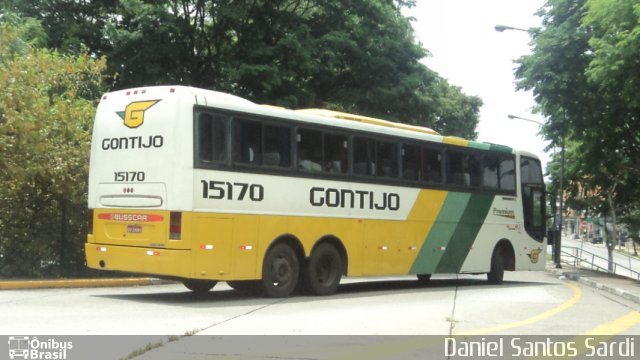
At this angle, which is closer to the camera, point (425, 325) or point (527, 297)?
point (425, 325)

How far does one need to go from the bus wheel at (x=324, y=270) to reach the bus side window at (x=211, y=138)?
2866mm

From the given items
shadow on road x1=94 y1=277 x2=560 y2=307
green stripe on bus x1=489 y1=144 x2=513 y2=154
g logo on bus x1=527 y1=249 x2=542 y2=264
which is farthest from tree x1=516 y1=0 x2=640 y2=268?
shadow on road x1=94 y1=277 x2=560 y2=307

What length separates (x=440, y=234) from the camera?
1739 cm

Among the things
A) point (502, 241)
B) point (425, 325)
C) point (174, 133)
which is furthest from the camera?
point (502, 241)

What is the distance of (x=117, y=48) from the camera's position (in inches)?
1037

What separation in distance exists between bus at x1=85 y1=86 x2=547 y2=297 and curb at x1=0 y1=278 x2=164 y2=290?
207 cm

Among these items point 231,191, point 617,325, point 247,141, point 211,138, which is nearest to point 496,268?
point 617,325

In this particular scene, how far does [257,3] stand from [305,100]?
3.86 m

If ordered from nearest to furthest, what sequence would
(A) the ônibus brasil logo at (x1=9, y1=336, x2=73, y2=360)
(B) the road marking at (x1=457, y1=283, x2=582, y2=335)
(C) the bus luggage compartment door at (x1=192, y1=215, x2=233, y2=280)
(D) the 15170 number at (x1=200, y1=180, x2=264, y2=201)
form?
(A) the ônibus brasil logo at (x1=9, y1=336, x2=73, y2=360) → (B) the road marking at (x1=457, y1=283, x2=582, y2=335) → (C) the bus luggage compartment door at (x1=192, y1=215, x2=233, y2=280) → (D) the 15170 number at (x1=200, y1=180, x2=264, y2=201)

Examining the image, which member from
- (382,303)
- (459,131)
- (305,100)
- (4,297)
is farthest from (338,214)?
(459,131)

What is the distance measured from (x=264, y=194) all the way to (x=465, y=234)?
6785 mm

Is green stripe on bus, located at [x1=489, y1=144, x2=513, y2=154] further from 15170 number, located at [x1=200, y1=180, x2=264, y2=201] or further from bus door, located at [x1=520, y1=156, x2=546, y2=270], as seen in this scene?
15170 number, located at [x1=200, y1=180, x2=264, y2=201]

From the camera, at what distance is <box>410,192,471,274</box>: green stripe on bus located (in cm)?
1695

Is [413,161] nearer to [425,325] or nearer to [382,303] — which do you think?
[382,303]
